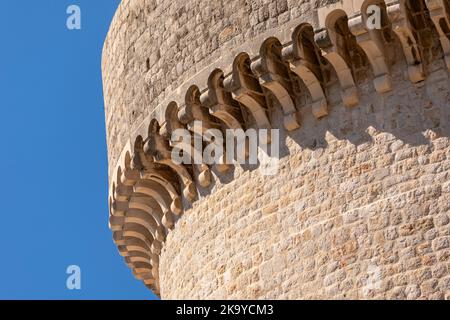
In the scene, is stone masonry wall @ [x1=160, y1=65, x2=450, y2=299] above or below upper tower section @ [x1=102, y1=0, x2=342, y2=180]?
below

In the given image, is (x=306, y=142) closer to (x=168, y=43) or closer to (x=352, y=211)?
(x=352, y=211)

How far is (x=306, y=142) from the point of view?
565 inches

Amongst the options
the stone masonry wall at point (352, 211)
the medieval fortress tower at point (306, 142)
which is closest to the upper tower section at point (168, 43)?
the medieval fortress tower at point (306, 142)

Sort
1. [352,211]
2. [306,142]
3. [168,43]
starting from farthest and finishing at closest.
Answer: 1. [168,43]
2. [306,142]
3. [352,211]

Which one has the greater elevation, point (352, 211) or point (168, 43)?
point (168, 43)

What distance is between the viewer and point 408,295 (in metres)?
13.2

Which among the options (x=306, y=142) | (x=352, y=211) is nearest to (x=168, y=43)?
(x=306, y=142)

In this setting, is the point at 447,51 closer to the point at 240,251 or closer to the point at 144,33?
the point at 240,251

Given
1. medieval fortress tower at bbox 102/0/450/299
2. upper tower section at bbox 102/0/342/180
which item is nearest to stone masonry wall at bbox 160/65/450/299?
medieval fortress tower at bbox 102/0/450/299

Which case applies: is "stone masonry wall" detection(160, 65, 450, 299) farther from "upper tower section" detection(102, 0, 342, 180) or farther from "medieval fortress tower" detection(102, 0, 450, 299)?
"upper tower section" detection(102, 0, 342, 180)

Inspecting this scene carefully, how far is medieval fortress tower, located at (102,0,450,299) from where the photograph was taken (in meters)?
13.5

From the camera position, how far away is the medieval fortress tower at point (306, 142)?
44.4ft
